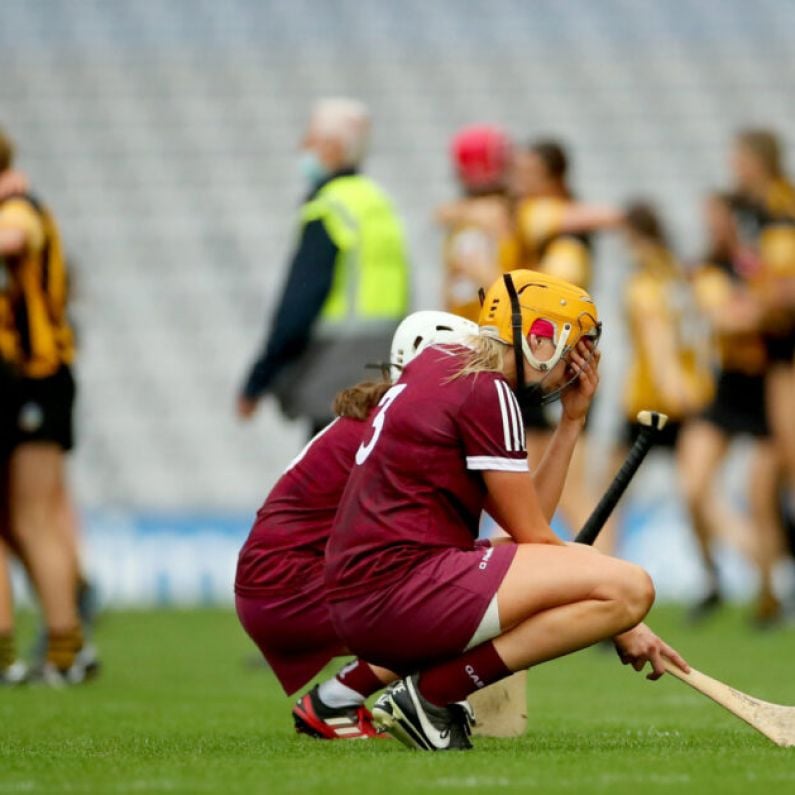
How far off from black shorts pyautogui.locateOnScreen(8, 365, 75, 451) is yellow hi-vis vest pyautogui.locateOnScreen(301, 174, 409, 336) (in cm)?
111

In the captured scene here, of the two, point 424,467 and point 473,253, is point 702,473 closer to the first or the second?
point 473,253

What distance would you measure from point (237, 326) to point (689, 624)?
377 inches

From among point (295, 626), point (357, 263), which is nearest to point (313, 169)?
point (357, 263)

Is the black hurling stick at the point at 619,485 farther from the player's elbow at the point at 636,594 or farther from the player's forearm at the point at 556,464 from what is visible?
the player's elbow at the point at 636,594

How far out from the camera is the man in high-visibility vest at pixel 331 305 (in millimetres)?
8148

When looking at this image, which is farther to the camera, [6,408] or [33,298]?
[33,298]

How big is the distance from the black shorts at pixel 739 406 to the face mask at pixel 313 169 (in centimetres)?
422

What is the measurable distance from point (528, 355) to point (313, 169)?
3.63 metres

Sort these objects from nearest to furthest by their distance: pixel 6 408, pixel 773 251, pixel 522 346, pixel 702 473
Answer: pixel 522 346 < pixel 6 408 < pixel 773 251 < pixel 702 473

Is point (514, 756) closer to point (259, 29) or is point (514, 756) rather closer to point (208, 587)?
point (208, 587)

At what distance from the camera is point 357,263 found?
8.28m

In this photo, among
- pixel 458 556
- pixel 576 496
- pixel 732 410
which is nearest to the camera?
pixel 458 556

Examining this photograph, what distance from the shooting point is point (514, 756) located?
504cm

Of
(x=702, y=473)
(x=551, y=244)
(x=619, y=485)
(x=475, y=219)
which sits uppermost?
(x=475, y=219)
